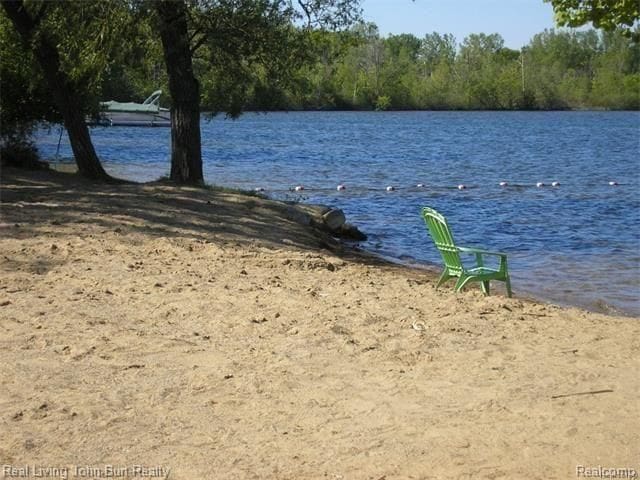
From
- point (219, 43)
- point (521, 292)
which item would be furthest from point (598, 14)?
point (219, 43)

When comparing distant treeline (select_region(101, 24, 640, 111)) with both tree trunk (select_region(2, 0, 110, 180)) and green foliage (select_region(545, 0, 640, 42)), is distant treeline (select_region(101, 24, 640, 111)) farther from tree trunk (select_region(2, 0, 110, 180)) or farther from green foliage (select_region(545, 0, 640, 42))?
green foliage (select_region(545, 0, 640, 42))

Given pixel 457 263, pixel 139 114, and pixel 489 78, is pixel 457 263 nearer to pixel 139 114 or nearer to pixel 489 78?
pixel 139 114

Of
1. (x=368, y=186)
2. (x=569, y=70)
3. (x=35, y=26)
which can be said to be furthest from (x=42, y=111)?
(x=569, y=70)

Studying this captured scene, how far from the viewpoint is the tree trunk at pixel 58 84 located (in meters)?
15.4

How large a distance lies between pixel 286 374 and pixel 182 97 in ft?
34.7

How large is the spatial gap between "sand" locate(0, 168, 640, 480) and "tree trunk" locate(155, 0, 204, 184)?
5.82m

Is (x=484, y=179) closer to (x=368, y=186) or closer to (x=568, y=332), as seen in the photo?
(x=368, y=186)

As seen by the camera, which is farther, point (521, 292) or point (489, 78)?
point (489, 78)

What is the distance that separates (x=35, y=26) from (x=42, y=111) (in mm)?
3305

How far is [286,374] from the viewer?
6.38 meters

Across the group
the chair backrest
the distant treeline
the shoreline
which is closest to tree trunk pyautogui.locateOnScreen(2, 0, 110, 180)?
the shoreline

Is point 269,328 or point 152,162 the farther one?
point 152,162

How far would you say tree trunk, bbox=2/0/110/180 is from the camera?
15.4 metres

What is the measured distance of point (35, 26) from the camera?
1557cm
